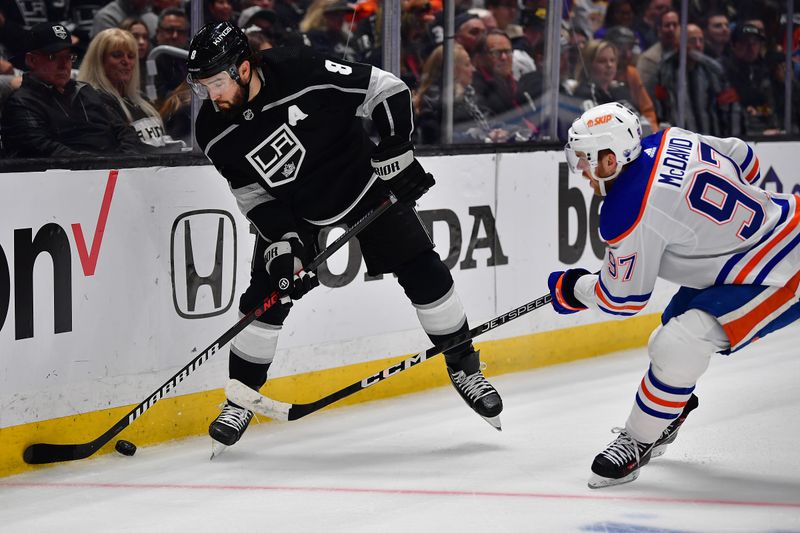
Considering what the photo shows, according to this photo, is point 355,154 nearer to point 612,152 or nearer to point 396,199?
point 396,199

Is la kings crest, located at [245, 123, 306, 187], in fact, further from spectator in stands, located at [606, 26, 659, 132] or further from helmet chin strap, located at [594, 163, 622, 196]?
spectator in stands, located at [606, 26, 659, 132]

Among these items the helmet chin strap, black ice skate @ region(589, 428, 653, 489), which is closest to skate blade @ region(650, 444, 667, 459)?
black ice skate @ region(589, 428, 653, 489)

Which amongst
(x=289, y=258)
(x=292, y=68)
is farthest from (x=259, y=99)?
(x=289, y=258)

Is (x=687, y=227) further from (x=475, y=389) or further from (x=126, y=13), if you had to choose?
(x=126, y=13)

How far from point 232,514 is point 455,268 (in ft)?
5.59

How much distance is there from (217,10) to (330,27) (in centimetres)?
52

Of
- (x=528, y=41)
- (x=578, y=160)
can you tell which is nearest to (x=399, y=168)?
(x=578, y=160)

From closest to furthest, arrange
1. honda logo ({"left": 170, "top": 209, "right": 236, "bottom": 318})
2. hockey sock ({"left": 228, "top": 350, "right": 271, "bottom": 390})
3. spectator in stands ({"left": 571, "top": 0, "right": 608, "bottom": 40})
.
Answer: hockey sock ({"left": 228, "top": 350, "right": 271, "bottom": 390})
honda logo ({"left": 170, "top": 209, "right": 236, "bottom": 318})
spectator in stands ({"left": 571, "top": 0, "right": 608, "bottom": 40})

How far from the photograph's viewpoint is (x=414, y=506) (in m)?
2.88

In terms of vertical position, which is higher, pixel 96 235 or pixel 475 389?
pixel 96 235

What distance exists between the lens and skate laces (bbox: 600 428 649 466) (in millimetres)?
2996

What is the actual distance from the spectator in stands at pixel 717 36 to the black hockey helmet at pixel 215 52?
3146 millimetres

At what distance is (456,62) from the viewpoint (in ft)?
15.0

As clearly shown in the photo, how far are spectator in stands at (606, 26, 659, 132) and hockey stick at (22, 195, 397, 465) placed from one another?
88.5 inches
